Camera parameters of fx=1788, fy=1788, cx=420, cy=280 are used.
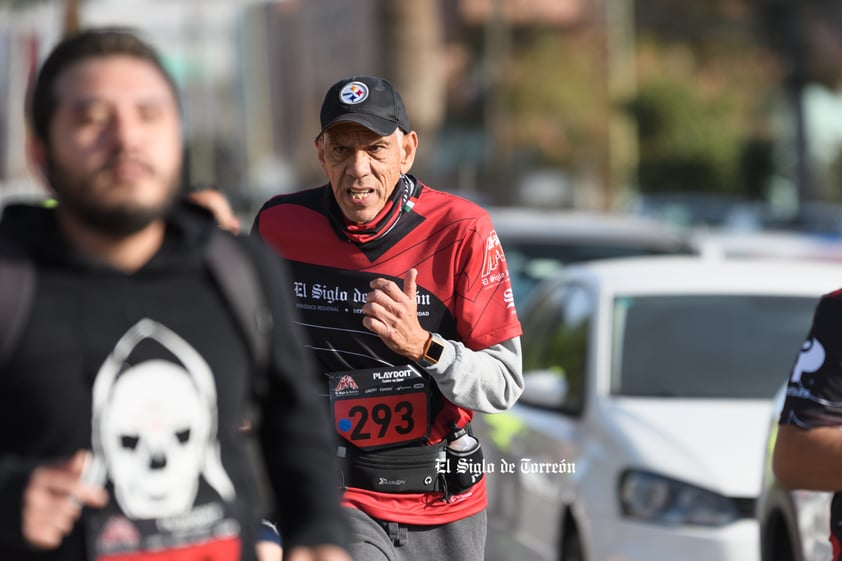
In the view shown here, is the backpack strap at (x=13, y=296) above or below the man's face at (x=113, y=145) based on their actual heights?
below

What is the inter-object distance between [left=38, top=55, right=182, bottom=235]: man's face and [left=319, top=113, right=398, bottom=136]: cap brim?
2.01 metres

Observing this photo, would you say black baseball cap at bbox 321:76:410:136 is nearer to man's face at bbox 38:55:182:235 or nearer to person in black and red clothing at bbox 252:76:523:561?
person in black and red clothing at bbox 252:76:523:561

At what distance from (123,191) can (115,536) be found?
1.67 ft

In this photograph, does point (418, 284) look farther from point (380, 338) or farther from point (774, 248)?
point (774, 248)

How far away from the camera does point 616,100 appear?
50.0m

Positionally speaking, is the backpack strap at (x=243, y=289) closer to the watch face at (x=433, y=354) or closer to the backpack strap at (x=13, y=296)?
the backpack strap at (x=13, y=296)

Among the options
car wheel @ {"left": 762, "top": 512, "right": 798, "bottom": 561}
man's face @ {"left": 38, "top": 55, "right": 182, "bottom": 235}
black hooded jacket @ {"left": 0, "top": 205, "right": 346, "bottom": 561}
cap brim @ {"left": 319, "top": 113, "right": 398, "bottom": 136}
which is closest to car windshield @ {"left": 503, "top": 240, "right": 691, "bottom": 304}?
car wheel @ {"left": 762, "top": 512, "right": 798, "bottom": 561}

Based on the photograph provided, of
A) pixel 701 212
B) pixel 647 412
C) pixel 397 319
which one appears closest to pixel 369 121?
pixel 397 319

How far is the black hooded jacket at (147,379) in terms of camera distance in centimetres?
261

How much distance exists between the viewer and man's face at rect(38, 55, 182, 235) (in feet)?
8.59

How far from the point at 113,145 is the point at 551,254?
7.49 metres

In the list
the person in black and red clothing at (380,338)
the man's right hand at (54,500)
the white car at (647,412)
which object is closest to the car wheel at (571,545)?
the white car at (647,412)

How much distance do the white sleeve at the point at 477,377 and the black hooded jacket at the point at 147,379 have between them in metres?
1.75

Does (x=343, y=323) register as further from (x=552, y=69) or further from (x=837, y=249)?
(x=552, y=69)
